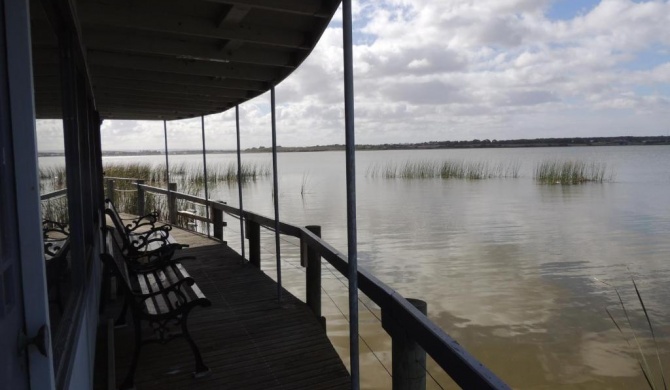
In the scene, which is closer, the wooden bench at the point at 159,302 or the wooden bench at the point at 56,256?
the wooden bench at the point at 56,256

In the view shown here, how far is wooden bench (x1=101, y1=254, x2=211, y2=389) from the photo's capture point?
3094mm

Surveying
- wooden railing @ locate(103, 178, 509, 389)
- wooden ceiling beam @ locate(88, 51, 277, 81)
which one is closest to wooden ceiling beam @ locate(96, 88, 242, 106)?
wooden ceiling beam @ locate(88, 51, 277, 81)

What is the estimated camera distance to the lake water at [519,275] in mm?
5363

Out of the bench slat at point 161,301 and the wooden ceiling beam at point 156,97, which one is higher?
the wooden ceiling beam at point 156,97

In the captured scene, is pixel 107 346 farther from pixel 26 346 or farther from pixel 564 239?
pixel 564 239

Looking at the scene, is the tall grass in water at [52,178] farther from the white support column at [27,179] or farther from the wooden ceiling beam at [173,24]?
the wooden ceiling beam at [173,24]

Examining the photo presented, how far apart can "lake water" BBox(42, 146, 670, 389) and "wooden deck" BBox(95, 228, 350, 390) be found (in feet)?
3.90

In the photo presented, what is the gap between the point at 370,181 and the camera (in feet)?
96.1

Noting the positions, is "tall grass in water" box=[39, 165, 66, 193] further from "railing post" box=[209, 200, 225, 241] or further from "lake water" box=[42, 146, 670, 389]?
"railing post" box=[209, 200, 225, 241]

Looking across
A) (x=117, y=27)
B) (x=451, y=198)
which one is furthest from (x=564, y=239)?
(x=117, y=27)

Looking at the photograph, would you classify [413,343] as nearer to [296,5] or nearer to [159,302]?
[296,5]

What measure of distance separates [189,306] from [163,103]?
11.5ft

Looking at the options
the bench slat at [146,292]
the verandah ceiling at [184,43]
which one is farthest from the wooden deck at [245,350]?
the verandah ceiling at [184,43]

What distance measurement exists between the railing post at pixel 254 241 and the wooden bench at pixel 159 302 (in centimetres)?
141
